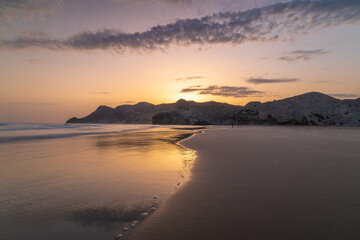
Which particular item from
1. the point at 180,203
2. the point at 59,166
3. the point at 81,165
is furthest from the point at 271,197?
the point at 59,166

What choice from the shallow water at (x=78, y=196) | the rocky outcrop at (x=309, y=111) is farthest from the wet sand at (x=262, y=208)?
the rocky outcrop at (x=309, y=111)

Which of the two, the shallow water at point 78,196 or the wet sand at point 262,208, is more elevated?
Answer: the wet sand at point 262,208

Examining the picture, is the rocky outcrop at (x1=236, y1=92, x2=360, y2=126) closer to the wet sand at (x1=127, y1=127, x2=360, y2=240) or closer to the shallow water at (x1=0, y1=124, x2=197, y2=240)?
the wet sand at (x1=127, y1=127, x2=360, y2=240)

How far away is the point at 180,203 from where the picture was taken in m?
5.31

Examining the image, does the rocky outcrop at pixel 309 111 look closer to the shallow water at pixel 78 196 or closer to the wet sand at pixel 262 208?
the wet sand at pixel 262 208

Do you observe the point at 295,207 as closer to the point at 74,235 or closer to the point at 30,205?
the point at 74,235

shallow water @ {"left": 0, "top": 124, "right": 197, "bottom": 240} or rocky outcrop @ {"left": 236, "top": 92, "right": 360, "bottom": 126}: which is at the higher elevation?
rocky outcrop @ {"left": 236, "top": 92, "right": 360, "bottom": 126}

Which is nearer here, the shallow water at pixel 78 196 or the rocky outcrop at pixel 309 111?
the shallow water at pixel 78 196

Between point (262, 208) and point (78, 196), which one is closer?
→ point (262, 208)

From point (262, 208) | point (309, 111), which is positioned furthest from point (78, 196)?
point (309, 111)

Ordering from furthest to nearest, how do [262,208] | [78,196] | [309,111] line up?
[309,111] < [78,196] < [262,208]

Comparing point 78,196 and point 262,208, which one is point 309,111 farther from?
point 78,196

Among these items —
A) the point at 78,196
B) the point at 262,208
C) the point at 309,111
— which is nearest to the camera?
the point at 262,208

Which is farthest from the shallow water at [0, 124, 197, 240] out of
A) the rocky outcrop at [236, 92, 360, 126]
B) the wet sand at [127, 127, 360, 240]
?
the rocky outcrop at [236, 92, 360, 126]
